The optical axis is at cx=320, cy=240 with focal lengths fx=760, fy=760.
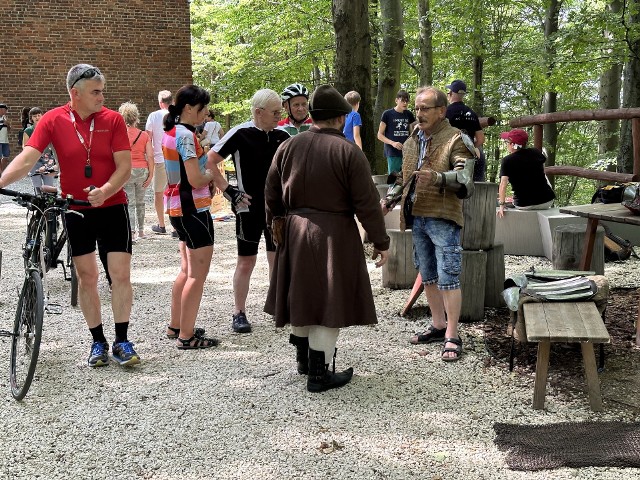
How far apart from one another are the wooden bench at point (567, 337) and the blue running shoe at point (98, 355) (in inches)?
114

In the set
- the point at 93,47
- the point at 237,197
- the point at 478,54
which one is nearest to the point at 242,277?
the point at 237,197

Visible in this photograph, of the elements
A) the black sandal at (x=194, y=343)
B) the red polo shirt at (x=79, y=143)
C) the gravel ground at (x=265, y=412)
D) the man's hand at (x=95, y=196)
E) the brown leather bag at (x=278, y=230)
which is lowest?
the gravel ground at (x=265, y=412)

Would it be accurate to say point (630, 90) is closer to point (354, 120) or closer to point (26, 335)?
point (354, 120)

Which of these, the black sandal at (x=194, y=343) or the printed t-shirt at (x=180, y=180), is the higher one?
Answer: the printed t-shirt at (x=180, y=180)

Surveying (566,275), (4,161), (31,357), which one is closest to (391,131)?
(566,275)

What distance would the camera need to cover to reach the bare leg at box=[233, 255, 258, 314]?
20.0 feet

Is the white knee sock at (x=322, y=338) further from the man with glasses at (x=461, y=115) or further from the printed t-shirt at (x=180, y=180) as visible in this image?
the man with glasses at (x=461, y=115)

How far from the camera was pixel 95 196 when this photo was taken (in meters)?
4.81

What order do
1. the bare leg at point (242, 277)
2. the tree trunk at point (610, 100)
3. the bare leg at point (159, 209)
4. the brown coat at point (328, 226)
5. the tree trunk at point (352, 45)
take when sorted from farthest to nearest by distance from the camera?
the tree trunk at point (610, 100)
the bare leg at point (159, 209)
the tree trunk at point (352, 45)
the bare leg at point (242, 277)
the brown coat at point (328, 226)

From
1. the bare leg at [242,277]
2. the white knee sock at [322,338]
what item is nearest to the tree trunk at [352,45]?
the bare leg at [242,277]

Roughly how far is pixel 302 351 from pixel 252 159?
62.8 inches

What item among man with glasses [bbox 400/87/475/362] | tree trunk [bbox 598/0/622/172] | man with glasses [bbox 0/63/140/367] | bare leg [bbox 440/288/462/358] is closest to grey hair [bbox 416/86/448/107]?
man with glasses [bbox 400/87/475/362]

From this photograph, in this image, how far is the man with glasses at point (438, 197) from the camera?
5.16 meters

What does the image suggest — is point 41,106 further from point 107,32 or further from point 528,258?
point 528,258
